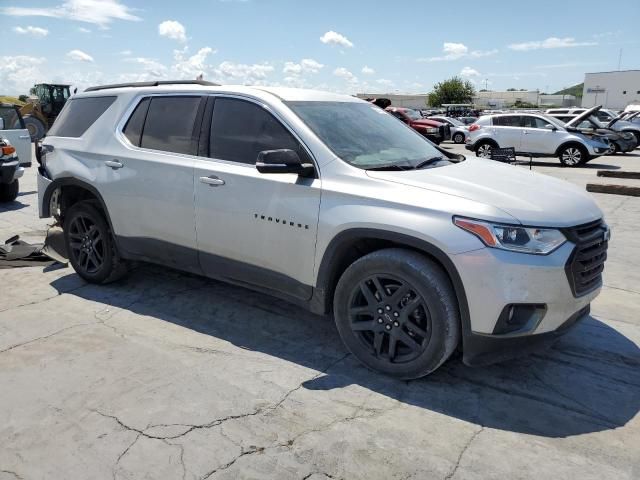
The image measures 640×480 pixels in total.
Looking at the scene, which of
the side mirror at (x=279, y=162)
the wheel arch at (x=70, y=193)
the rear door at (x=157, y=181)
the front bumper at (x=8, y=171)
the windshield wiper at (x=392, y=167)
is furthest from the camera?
the front bumper at (x=8, y=171)

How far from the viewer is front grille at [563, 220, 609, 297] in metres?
3.06

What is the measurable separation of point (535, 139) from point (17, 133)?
14.4 m

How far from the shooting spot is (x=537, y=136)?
17.1 metres

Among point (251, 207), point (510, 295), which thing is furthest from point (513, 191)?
point (251, 207)

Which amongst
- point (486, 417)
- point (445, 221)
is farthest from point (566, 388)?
point (445, 221)

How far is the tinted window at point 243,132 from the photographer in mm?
3779

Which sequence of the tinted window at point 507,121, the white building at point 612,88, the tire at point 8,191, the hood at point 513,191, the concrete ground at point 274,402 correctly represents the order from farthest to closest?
1. the white building at point 612,88
2. the tinted window at point 507,121
3. the tire at point 8,191
4. the hood at point 513,191
5. the concrete ground at point 274,402

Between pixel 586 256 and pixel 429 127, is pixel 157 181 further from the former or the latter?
pixel 429 127

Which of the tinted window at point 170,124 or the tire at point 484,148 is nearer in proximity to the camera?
the tinted window at point 170,124

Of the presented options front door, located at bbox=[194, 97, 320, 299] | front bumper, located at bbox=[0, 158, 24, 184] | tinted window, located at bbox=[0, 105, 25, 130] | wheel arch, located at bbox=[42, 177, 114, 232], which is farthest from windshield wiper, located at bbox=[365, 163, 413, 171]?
tinted window, located at bbox=[0, 105, 25, 130]

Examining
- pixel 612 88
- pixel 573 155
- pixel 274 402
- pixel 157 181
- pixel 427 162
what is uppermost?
pixel 612 88

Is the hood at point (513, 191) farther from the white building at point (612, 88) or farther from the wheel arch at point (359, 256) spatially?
the white building at point (612, 88)

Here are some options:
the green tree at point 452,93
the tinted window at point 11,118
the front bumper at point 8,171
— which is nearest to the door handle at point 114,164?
the front bumper at point 8,171

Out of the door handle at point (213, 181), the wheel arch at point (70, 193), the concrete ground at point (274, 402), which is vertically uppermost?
the door handle at point (213, 181)
